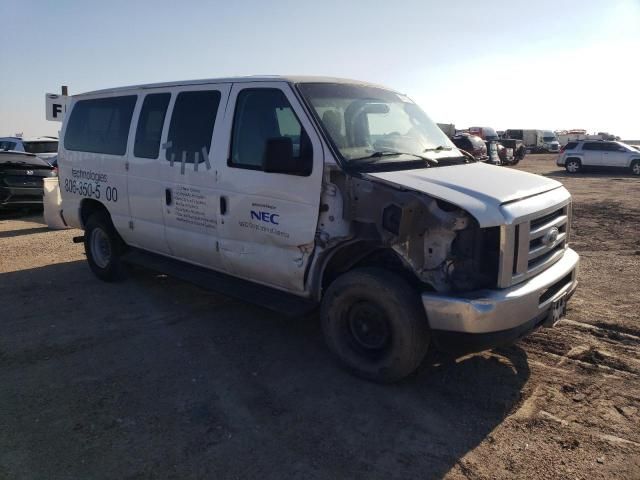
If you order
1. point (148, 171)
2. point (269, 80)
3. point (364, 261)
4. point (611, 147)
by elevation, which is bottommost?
point (364, 261)

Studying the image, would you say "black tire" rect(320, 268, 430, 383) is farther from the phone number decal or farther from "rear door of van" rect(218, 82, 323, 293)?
the phone number decal

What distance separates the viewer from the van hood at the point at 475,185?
3432 millimetres

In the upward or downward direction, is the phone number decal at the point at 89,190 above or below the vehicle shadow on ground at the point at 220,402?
above

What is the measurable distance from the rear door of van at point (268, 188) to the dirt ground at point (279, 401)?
80 centimetres

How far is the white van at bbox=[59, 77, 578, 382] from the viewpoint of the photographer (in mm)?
3533

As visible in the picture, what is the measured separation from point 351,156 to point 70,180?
451 cm

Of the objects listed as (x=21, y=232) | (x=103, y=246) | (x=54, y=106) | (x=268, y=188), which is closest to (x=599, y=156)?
(x=54, y=106)

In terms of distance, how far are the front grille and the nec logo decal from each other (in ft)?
6.01

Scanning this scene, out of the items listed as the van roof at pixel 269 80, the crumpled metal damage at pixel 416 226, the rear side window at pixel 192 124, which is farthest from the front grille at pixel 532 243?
the rear side window at pixel 192 124

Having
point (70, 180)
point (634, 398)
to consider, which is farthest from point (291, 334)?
point (70, 180)

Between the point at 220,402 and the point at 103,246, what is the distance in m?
3.84

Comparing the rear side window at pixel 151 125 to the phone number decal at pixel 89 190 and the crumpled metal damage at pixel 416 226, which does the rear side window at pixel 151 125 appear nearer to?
the phone number decal at pixel 89 190

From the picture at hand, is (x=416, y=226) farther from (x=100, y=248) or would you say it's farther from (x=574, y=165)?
(x=574, y=165)

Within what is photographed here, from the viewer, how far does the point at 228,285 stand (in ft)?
16.4
